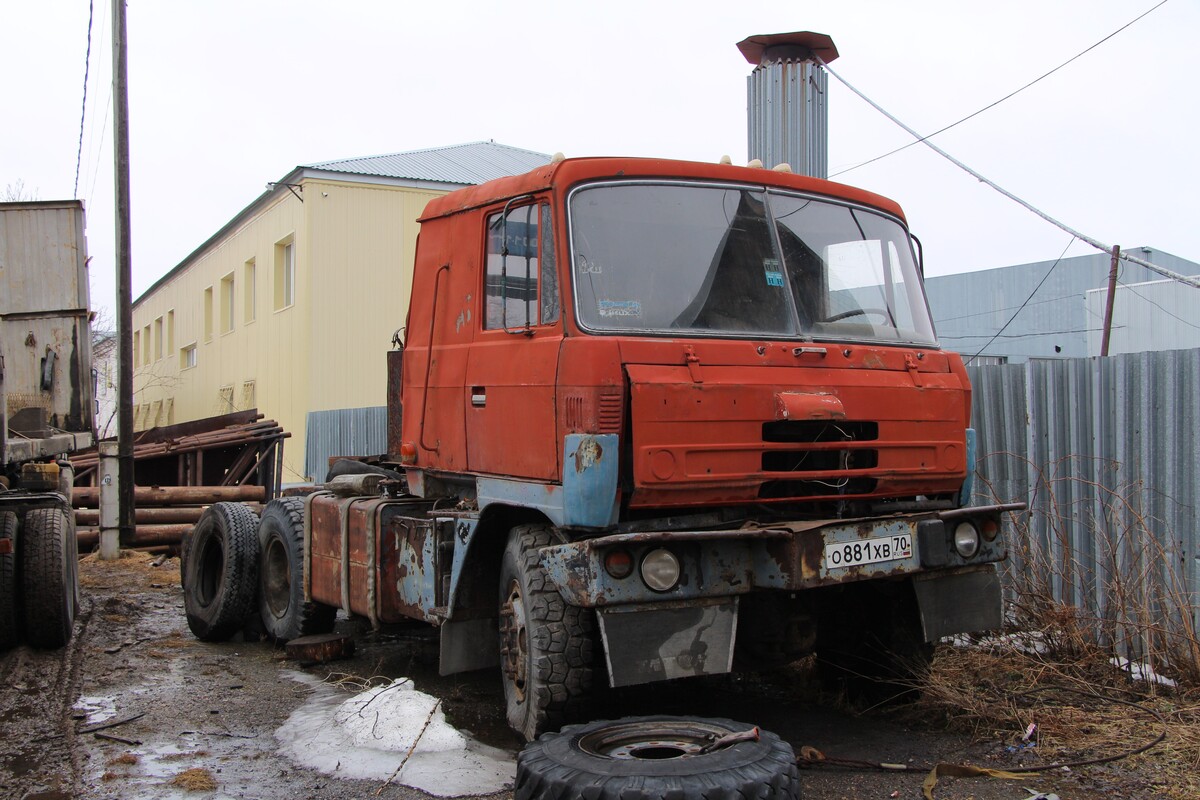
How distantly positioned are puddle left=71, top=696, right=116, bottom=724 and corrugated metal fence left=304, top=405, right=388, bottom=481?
363 inches

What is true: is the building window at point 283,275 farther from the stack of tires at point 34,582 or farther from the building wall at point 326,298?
the stack of tires at point 34,582

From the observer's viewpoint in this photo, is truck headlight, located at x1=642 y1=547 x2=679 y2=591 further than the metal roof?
No

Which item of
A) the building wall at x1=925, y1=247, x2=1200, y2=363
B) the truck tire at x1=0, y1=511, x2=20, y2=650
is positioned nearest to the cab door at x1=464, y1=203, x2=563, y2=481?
the truck tire at x1=0, y1=511, x2=20, y2=650

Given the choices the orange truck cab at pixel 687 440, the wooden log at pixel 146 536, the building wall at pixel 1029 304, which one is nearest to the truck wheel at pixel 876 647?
the orange truck cab at pixel 687 440

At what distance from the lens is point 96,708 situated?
246 inches

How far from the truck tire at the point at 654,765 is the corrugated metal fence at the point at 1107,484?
8.48ft

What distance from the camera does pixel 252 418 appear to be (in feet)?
57.0

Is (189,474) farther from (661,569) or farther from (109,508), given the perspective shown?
(661,569)

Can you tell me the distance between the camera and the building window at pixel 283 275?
24.6m

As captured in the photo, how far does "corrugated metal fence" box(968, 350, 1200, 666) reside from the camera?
6129 mm

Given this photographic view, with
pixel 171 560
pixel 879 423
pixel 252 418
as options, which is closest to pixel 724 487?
pixel 879 423

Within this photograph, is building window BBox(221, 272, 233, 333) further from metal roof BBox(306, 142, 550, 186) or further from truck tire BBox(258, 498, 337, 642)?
truck tire BBox(258, 498, 337, 642)

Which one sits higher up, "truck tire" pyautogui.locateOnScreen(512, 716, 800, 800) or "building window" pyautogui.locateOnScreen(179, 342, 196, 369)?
"building window" pyautogui.locateOnScreen(179, 342, 196, 369)

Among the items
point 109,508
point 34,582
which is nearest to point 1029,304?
point 109,508
